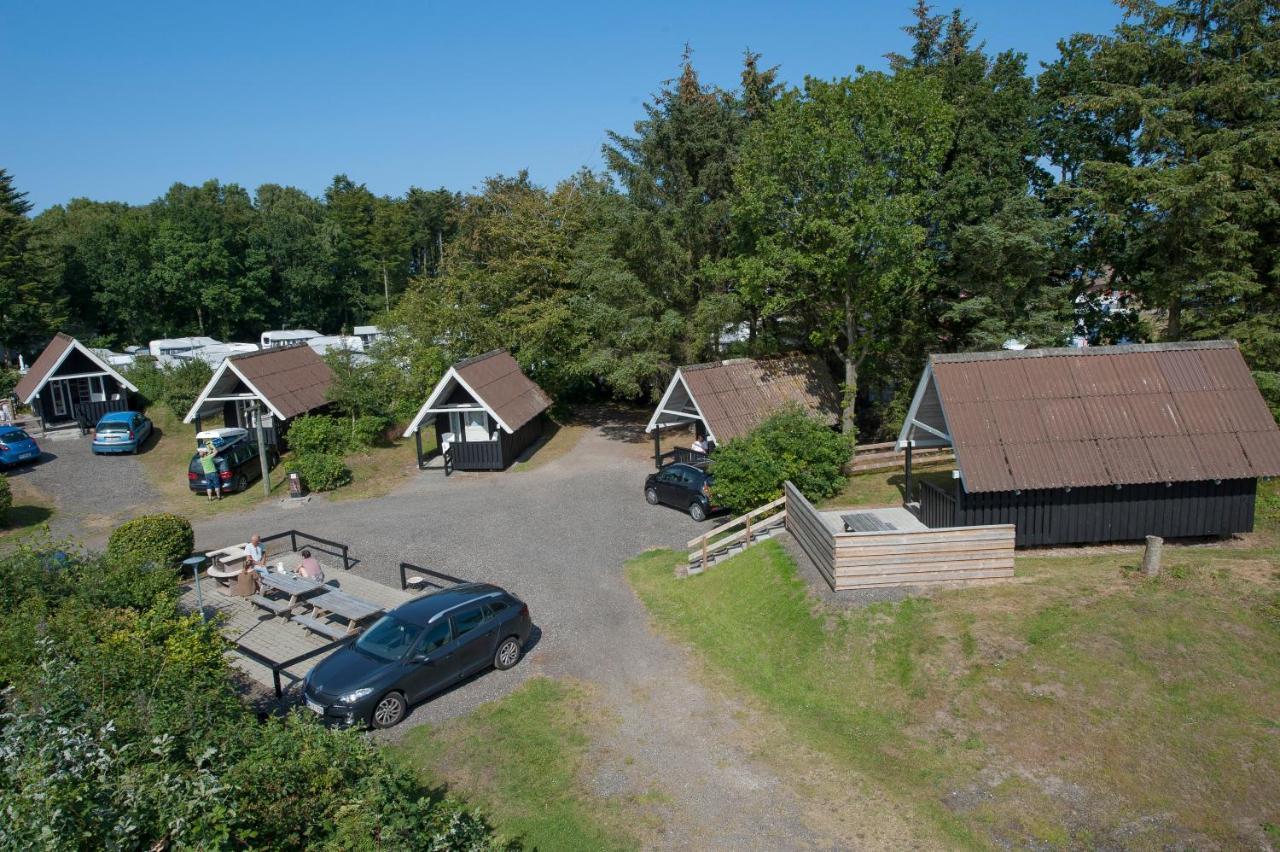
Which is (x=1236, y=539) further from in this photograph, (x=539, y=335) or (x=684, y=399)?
(x=539, y=335)

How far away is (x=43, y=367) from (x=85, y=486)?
11.1m

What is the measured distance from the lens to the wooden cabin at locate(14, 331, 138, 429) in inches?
1428

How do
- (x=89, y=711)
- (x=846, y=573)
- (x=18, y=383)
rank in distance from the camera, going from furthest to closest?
(x=18, y=383)
(x=846, y=573)
(x=89, y=711)

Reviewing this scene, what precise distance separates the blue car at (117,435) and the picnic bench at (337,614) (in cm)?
2152

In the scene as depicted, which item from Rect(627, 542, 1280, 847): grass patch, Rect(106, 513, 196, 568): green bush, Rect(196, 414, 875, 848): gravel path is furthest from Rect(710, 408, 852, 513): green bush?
Rect(106, 513, 196, 568): green bush

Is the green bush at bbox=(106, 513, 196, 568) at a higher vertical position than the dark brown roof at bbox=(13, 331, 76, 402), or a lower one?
lower

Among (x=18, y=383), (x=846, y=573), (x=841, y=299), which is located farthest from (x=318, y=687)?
(x=18, y=383)

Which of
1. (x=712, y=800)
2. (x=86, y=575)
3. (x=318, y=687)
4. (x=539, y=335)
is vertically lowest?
(x=712, y=800)

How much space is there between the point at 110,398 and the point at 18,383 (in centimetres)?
790

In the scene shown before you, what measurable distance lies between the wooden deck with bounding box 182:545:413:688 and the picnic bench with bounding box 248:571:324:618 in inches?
10.2

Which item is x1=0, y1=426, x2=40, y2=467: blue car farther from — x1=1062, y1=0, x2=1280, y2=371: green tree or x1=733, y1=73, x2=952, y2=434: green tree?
x1=1062, y1=0, x2=1280, y2=371: green tree

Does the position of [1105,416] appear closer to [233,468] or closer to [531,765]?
[531,765]

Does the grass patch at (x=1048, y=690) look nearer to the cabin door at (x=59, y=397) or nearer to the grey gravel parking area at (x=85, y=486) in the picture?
the grey gravel parking area at (x=85, y=486)

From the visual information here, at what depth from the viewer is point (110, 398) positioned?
37.4 meters
